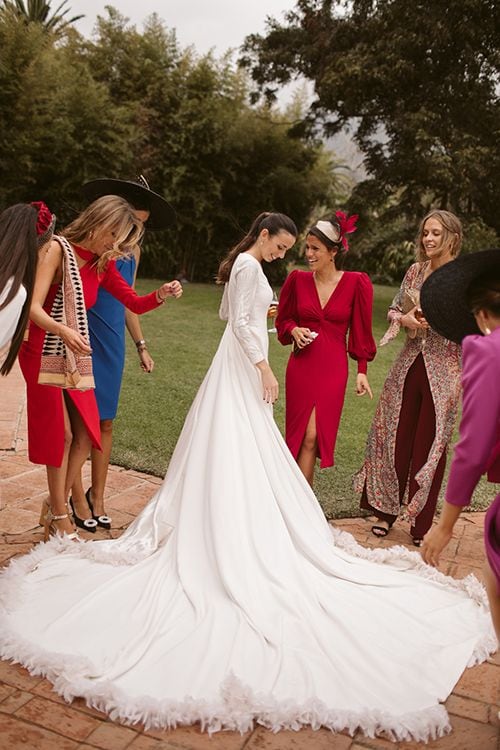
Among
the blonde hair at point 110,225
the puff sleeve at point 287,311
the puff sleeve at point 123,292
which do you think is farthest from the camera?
the puff sleeve at point 287,311

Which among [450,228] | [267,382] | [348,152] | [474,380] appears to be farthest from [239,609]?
[348,152]

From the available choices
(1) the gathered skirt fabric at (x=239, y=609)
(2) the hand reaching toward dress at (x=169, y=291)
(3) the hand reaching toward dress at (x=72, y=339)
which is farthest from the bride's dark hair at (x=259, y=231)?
(3) the hand reaching toward dress at (x=72, y=339)

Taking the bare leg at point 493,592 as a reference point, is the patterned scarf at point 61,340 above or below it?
above

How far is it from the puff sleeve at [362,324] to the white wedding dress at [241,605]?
2.45 ft

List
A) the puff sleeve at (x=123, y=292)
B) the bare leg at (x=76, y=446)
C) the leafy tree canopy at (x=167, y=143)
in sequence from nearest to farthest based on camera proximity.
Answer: the bare leg at (x=76, y=446) → the puff sleeve at (x=123, y=292) → the leafy tree canopy at (x=167, y=143)

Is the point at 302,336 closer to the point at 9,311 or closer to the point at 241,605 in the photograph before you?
the point at 241,605

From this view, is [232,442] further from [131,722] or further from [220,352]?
[131,722]

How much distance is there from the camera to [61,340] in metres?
3.60

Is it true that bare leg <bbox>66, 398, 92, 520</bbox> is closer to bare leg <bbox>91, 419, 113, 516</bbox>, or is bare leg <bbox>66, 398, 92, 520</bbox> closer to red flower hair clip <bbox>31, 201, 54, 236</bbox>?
bare leg <bbox>91, 419, 113, 516</bbox>

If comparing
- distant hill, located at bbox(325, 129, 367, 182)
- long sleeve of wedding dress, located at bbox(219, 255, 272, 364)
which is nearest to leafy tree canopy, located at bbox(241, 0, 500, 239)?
distant hill, located at bbox(325, 129, 367, 182)

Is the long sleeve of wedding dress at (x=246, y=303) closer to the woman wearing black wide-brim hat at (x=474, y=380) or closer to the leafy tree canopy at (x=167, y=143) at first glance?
the woman wearing black wide-brim hat at (x=474, y=380)

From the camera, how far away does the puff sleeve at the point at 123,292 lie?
13.3ft

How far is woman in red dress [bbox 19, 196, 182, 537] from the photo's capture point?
353 centimetres

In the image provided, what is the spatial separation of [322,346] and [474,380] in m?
2.35
